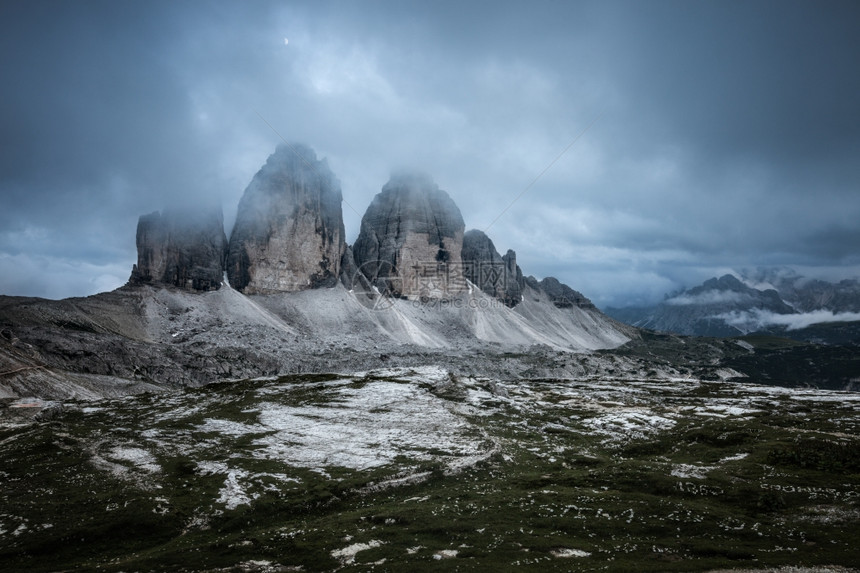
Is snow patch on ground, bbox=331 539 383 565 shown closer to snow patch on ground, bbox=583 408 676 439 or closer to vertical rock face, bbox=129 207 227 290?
snow patch on ground, bbox=583 408 676 439

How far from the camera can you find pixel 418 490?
1551 inches

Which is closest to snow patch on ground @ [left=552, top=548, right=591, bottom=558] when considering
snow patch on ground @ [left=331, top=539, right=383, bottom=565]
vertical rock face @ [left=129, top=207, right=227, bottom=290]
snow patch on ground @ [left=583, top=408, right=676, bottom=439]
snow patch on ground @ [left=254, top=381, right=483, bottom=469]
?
snow patch on ground @ [left=331, top=539, right=383, bottom=565]

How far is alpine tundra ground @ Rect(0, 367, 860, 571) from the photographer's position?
79.8 ft

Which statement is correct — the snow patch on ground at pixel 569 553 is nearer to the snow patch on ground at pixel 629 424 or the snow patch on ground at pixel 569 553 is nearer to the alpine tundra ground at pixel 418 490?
the alpine tundra ground at pixel 418 490

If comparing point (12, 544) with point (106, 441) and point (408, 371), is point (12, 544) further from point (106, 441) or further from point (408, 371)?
point (408, 371)

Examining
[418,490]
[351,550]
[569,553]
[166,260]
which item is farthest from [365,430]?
[166,260]

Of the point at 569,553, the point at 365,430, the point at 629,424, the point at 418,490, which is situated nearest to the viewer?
the point at 569,553

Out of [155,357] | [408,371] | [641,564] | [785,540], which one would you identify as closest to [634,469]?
[785,540]

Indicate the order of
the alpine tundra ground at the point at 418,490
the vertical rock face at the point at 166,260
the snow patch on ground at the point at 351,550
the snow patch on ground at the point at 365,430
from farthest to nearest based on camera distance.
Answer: the vertical rock face at the point at 166,260
the snow patch on ground at the point at 365,430
the alpine tundra ground at the point at 418,490
the snow patch on ground at the point at 351,550

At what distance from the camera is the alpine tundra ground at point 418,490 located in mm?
24312

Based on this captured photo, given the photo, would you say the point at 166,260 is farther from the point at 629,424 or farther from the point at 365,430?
the point at 629,424

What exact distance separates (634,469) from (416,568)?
26259 millimetres

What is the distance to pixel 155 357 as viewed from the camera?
118m

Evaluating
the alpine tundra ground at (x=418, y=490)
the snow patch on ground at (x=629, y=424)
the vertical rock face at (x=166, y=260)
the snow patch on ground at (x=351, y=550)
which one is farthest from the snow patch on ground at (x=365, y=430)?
the vertical rock face at (x=166, y=260)
